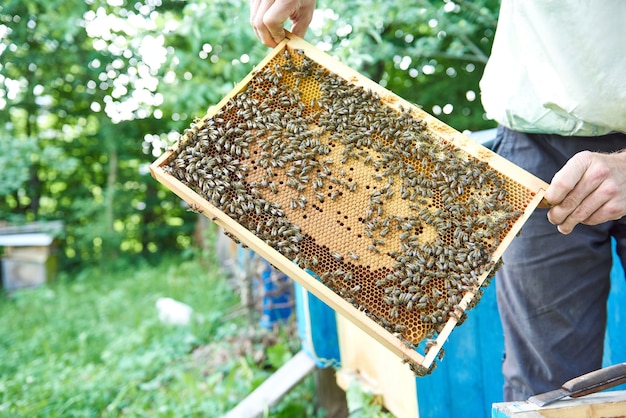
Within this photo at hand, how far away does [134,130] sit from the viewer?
1453 cm

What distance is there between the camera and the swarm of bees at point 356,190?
212cm

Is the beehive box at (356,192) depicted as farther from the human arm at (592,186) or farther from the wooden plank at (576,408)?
the wooden plank at (576,408)

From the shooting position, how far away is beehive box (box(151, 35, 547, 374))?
2080mm

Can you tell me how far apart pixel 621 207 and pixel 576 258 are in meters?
0.49

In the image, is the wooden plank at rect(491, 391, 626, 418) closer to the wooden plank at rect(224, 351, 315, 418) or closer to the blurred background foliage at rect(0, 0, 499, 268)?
the wooden plank at rect(224, 351, 315, 418)

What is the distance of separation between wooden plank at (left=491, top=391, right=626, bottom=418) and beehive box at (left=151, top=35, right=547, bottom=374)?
1.03 ft

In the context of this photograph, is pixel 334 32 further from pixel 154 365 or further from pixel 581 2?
pixel 154 365

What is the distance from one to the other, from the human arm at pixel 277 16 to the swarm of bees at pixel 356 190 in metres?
0.15

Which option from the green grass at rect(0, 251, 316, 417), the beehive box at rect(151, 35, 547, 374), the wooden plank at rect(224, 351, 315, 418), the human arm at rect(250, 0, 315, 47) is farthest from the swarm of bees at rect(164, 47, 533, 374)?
the green grass at rect(0, 251, 316, 417)

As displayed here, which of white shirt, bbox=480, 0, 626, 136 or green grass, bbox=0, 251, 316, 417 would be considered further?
green grass, bbox=0, 251, 316, 417

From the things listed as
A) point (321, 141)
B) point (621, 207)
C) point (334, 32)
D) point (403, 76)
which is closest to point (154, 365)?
point (334, 32)

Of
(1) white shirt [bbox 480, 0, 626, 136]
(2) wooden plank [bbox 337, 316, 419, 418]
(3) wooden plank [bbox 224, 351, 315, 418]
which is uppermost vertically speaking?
(1) white shirt [bbox 480, 0, 626, 136]

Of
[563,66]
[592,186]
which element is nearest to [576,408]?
[592,186]

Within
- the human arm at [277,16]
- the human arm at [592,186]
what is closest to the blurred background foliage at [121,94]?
the human arm at [277,16]
